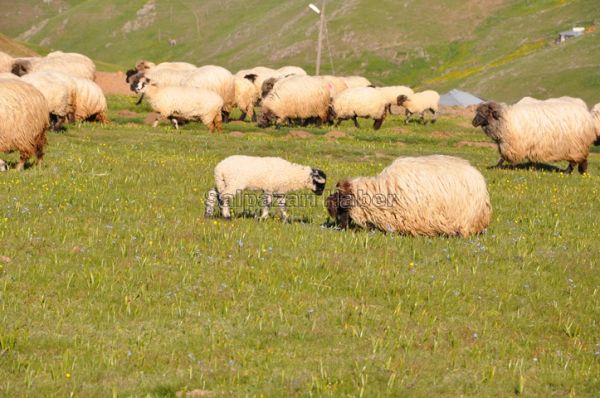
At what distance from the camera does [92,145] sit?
71.8 feet

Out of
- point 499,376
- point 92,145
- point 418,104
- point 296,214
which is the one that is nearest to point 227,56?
point 418,104

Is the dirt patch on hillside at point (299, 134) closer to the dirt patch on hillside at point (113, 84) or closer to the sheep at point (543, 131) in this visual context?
the sheep at point (543, 131)

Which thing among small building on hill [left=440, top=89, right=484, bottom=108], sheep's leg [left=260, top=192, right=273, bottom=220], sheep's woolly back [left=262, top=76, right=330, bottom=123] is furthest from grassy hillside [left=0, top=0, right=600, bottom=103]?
sheep's leg [left=260, top=192, right=273, bottom=220]

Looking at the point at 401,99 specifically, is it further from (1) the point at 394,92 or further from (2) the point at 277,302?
(2) the point at 277,302

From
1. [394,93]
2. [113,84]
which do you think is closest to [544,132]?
[394,93]

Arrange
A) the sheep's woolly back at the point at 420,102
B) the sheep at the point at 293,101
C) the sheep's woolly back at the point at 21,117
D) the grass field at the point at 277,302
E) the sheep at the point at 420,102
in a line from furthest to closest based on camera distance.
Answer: the sheep's woolly back at the point at 420,102, the sheep at the point at 420,102, the sheep at the point at 293,101, the sheep's woolly back at the point at 21,117, the grass field at the point at 277,302

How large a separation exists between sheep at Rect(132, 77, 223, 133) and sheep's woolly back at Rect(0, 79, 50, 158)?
11.4m

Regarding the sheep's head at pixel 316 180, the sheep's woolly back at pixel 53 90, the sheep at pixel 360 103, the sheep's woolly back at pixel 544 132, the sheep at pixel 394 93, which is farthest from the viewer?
the sheep at pixel 394 93

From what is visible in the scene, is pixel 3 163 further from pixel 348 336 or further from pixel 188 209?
pixel 348 336

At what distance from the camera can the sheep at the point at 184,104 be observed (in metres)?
27.8

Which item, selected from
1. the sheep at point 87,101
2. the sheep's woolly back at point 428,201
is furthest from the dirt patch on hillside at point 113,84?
the sheep's woolly back at point 428,201

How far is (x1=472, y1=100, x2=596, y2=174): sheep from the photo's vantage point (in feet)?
64.9

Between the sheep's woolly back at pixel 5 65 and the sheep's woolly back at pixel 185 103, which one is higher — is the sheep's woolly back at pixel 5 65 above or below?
above

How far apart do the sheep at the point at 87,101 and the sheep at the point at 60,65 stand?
6.57 m
